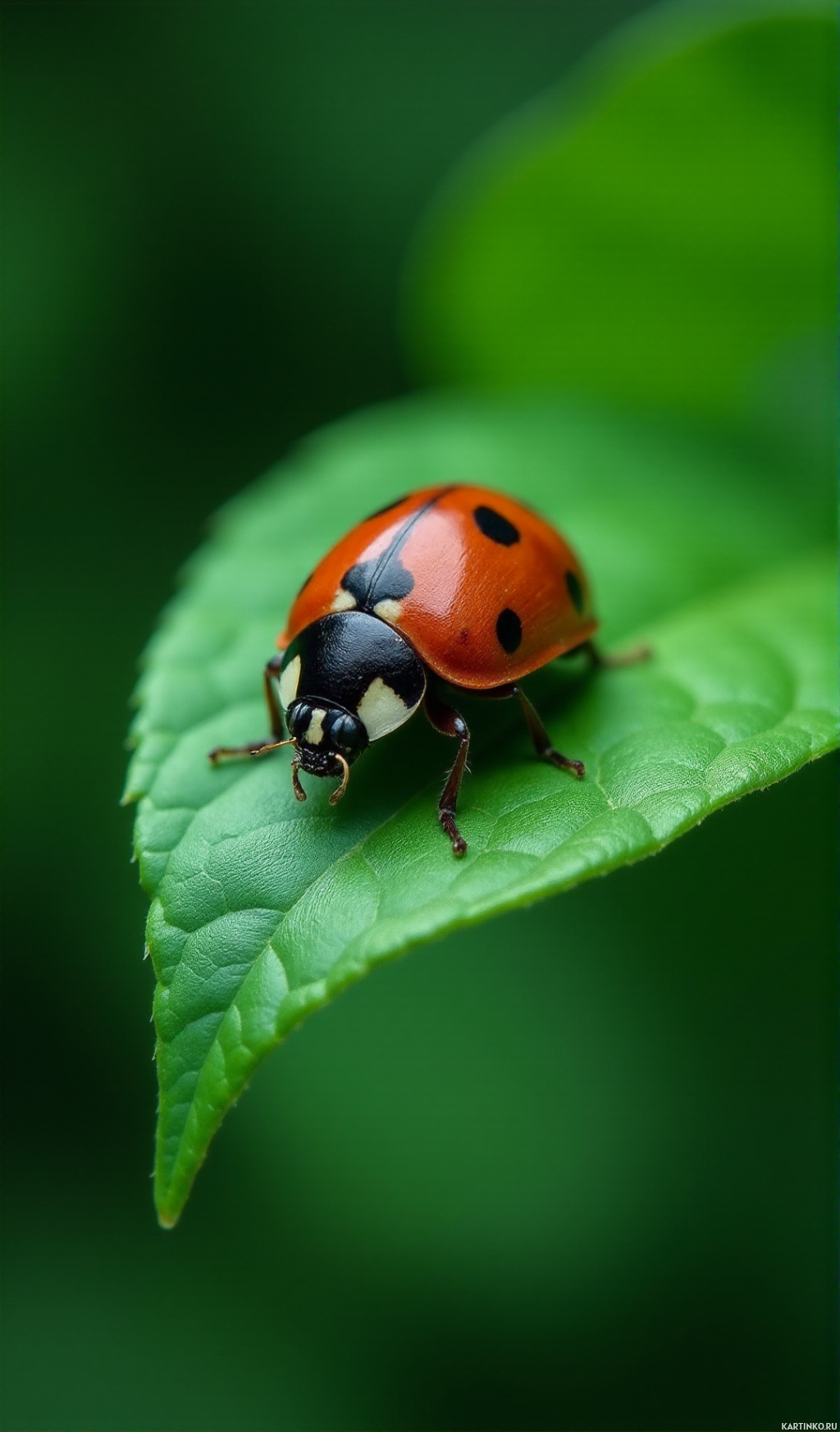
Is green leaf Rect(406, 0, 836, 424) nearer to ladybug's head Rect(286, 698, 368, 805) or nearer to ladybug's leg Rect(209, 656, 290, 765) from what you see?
ladybug's leg Rect(209, 656, 290, 765)

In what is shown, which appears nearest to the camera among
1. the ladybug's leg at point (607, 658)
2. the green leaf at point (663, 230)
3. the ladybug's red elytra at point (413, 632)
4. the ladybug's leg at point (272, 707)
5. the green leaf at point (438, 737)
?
the green leaf at point (438, 737)

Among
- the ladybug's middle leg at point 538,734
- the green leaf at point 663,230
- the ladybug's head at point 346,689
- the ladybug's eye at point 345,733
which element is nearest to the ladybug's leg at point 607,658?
the ladybug's middle leg at point 538,734

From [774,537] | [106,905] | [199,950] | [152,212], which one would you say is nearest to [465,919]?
[199,950]

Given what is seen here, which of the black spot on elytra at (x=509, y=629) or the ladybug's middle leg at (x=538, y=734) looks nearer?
the ladybug's middle leg at (x=538, y=734)

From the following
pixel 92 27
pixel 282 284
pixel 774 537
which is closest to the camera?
pixel 774 537

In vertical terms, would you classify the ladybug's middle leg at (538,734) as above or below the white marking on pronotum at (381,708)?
below

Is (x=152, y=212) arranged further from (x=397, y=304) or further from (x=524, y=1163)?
(x=524, y=1163)

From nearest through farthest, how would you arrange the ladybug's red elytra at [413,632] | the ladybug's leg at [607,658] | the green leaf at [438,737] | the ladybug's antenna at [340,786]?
the green leaf at [438,737] → the ladybug's antenna at [340,786] → the ladybug's red elytra at [413,632] → the ladybug's leg at [607,658]

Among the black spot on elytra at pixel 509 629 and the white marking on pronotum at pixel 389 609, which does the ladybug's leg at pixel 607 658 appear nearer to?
the black spot on elytra at pixel 509 629
